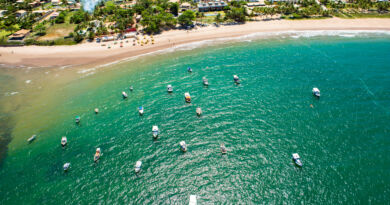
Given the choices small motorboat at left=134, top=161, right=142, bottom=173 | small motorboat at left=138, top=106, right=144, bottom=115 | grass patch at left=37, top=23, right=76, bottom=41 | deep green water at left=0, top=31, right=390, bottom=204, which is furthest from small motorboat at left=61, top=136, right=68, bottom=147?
grass patch at left=37, top=23, right=76, bottom=41

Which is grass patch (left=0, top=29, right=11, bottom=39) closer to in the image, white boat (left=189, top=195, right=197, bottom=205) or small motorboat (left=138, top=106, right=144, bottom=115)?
small motorboat (left=138, top=106, right=144, bottom=115)

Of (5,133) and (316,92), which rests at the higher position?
(316,92)

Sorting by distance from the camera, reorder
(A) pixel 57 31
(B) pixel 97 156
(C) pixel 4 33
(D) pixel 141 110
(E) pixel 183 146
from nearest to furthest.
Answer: (B) pixel 97 156 → (E) pixel 183 146 → (D) pixel 141 110 → (C) pixel 4 33 → (A) pixel 57 31

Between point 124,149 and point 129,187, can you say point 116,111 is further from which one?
point 129,187

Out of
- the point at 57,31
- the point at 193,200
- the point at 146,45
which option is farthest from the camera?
the point at 57,31

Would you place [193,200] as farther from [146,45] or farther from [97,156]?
[146,45]

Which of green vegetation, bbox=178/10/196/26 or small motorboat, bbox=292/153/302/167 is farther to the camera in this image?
green vegetation, bbox=178/10/196/26

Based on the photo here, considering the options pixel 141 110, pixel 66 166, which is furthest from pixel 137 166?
pixel 141 110
